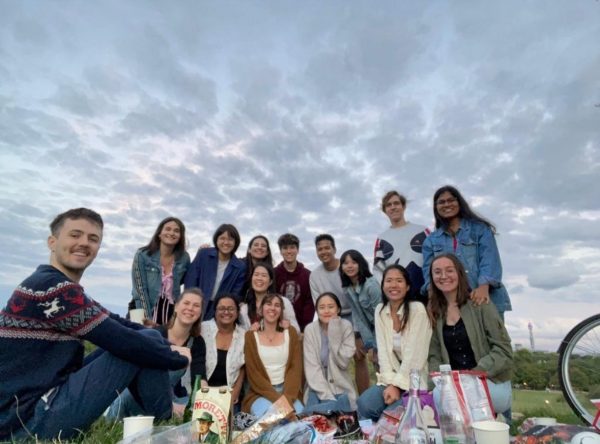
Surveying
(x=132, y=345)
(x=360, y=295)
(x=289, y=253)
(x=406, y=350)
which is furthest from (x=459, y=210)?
(x=132, y=345)

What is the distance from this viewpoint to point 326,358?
5031 millimetres

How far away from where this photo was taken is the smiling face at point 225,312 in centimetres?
490

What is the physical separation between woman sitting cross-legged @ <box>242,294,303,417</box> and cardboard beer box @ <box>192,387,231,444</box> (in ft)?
4.81

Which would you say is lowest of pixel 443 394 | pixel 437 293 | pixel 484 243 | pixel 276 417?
pixel 276 417

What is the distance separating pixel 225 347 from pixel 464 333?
8.34 feet

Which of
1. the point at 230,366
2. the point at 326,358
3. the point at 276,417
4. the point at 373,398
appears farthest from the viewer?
the point at 326,358

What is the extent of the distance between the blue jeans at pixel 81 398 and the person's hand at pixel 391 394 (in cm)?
231

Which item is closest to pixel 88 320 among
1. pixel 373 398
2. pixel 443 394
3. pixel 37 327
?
pixel 37 327

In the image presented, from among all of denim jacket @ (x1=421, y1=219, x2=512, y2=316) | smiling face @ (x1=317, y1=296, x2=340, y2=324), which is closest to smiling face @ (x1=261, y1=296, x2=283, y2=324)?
smiling face @ (x1=317, y1=296, x2=340, y2=324)

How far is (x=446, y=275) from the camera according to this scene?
4.16m

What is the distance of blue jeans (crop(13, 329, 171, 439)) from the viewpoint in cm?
264

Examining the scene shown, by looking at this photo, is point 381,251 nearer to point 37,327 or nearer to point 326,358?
point 326,358

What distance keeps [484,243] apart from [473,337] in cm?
123

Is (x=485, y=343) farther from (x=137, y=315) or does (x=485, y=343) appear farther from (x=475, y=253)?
(x=137, y=315)
